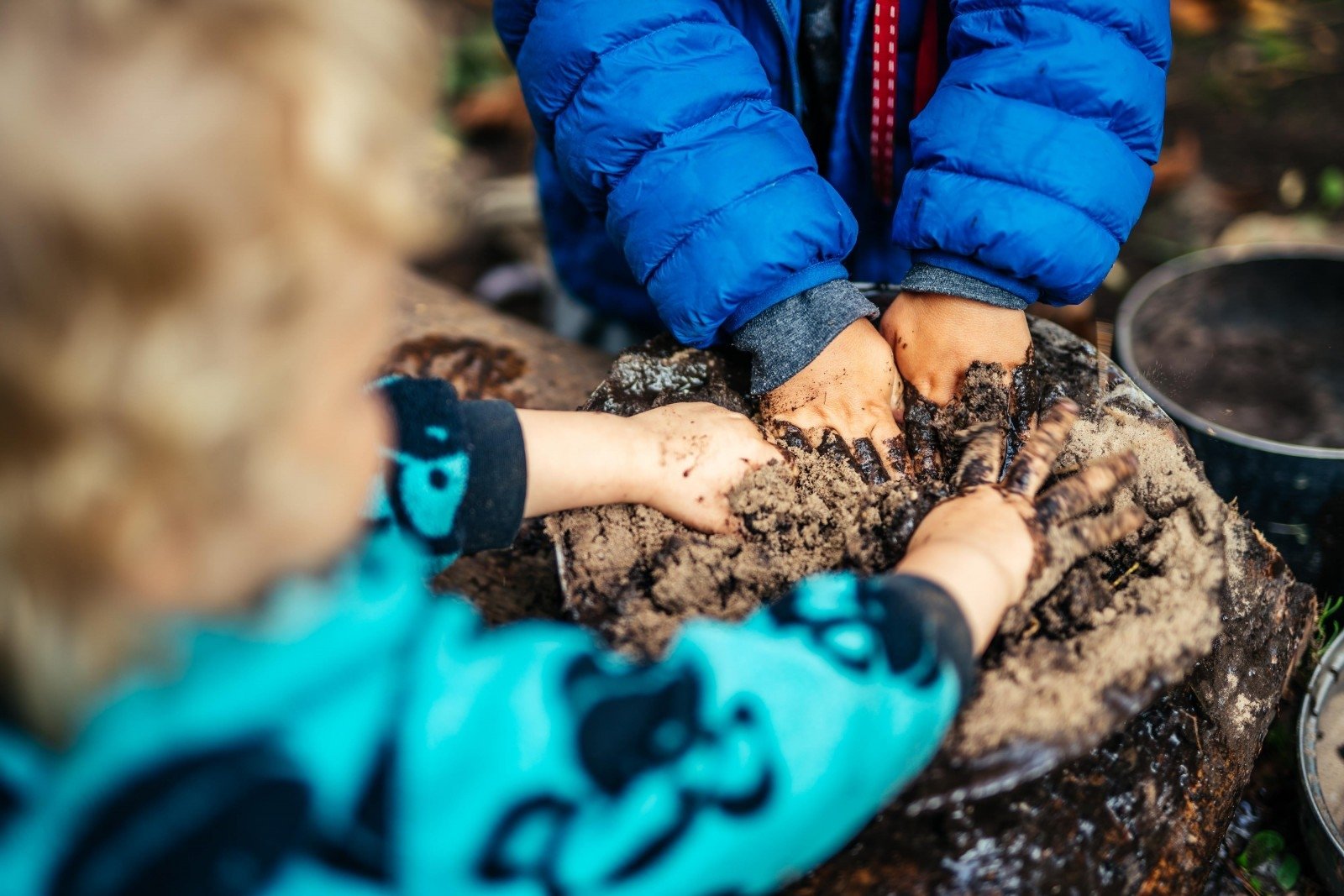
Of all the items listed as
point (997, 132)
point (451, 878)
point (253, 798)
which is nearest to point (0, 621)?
point (253, 798)

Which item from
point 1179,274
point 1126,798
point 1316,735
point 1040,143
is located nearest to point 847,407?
point 1040,143

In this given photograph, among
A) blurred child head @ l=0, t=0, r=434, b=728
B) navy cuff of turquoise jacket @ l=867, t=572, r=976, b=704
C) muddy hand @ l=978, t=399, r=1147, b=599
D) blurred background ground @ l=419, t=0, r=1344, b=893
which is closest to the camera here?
blurred child head @ l=0, t=0, r=434, b=728

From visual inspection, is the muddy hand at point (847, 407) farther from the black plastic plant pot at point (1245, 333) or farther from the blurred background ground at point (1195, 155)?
the blurred background ground at point (1195, 155)

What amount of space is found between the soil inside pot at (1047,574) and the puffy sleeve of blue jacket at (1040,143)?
15 cm

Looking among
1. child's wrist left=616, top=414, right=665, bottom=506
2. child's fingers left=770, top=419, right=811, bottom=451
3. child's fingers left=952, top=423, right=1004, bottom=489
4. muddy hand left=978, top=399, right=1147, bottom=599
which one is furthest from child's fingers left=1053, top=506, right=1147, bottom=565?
child's wrist left=616, top=414, right=665, bottom=506

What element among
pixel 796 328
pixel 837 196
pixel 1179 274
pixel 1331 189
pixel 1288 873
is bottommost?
pixel 1288 873

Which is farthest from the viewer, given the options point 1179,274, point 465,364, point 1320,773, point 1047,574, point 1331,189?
point 1331,189

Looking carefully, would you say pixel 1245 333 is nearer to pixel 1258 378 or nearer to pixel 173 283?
pixel 1258 378

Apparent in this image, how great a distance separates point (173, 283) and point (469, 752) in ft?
1.28

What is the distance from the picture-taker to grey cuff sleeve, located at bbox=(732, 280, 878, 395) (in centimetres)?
122

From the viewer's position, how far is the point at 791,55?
55.1 inches

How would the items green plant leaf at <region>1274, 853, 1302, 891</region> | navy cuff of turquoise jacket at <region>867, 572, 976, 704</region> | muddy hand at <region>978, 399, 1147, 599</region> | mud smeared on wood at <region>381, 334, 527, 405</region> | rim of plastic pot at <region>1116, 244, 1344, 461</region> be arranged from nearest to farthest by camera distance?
1. navy cuff of turquoise jacket at <region>867, 572, 976, 704</region>
2. muddy hand at <region>978, 399, 1147, 599</region>
3. green plant leaf at <region>1274, 853, 1302, 891</region>
4. mud smeared on wood at <region>381, 334, 527, 405</region>
5. rim of plastic pot at <region>1116, 244, 1344, 461</region>

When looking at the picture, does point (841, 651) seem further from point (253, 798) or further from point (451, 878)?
point (253, 798)

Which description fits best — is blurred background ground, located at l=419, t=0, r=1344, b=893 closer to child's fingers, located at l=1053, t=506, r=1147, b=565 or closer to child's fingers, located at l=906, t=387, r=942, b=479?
child's fingers, located at l=906, t=387, r=942, b=479
